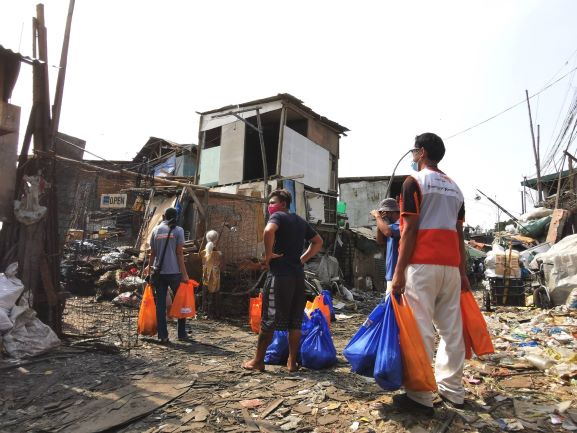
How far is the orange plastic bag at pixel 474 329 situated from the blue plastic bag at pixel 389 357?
66 centimetres

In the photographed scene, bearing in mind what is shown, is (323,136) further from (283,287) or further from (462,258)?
(462,258)

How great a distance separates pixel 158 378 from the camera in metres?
3.64

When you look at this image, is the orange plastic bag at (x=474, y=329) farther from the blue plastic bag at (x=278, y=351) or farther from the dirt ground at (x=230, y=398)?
the blue plastic bag at (x=278, y=351)

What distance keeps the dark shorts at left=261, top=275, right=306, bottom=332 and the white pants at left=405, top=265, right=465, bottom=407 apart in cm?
135

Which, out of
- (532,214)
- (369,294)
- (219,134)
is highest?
(219,134)

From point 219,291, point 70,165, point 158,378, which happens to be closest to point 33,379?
point 158,378

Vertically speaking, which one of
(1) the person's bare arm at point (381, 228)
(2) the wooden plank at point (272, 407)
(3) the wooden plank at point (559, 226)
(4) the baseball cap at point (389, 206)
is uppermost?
(3) the wooden plank at point (559, 226)

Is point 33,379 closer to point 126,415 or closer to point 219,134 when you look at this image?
point 126,415

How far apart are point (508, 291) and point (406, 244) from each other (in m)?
7.54

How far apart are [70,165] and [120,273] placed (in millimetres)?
4902

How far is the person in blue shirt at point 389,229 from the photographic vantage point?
368cm

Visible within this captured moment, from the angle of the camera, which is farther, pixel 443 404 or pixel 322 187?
pixel 322 187

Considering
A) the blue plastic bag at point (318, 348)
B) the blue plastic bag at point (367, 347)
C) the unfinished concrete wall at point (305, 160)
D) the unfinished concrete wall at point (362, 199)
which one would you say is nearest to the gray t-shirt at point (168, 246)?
the blue plastic bag at point (318, 348)

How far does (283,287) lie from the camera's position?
149 inches
